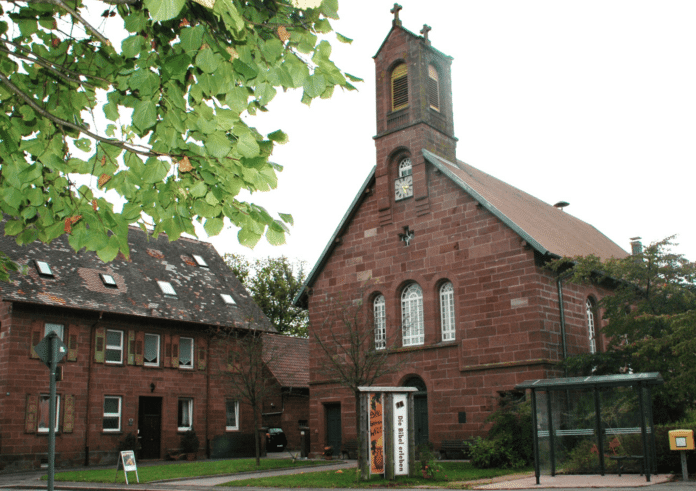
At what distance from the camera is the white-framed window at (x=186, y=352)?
30828 millimetres

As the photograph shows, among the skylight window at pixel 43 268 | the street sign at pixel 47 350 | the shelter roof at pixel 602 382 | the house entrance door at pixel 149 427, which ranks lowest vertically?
the house entrance door at pixel 149 427

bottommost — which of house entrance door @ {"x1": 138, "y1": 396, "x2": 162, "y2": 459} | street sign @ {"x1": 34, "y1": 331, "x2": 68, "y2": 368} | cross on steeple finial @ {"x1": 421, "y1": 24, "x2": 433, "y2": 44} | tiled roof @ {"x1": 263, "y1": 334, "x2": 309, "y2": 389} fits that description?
house entrance door @ {"x1": 138, "y1": 396, "x2": 162, "y2": 459}

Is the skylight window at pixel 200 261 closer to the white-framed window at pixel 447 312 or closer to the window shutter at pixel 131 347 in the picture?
the window shutter at pixel 131 347

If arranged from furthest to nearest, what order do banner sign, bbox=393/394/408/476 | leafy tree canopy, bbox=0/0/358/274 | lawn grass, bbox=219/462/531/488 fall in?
banner sign, bbox=393/394/408/476
lawn grass, bbox=219/462/531/488
leafy tree canopy, bbox=0/0/358/274

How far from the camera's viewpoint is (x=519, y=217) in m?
23.9

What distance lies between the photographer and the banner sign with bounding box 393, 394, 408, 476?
1591 cm

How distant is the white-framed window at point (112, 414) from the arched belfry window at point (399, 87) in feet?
51.5

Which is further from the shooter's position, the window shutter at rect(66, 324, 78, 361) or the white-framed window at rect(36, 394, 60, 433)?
the window shutter at rect(66, 324, 78, 361)

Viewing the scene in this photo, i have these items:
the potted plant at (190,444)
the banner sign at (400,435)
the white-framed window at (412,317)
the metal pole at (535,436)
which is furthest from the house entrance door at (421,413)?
the potted plant at (190,444)

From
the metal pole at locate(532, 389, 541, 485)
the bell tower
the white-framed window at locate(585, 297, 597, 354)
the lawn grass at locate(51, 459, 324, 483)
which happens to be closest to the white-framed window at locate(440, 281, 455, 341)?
the bell tower

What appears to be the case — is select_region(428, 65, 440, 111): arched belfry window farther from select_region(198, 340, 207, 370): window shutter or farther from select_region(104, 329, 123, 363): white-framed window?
select_region(104, 329, 123, 363): white-framed window

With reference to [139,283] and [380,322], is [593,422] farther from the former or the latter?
[139,283]

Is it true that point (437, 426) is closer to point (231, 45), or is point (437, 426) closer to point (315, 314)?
point (315, 314)

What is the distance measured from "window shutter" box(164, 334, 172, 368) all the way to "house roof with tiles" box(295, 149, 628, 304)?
582 cm
